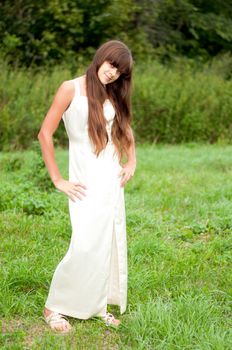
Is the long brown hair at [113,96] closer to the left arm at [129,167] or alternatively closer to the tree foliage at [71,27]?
the left arm at [129,167]

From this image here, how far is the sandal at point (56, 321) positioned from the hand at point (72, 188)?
745mm

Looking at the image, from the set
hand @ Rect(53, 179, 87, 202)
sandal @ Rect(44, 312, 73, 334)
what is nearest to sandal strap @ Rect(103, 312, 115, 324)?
sandal @ Rect(44, 312, 73, 334)

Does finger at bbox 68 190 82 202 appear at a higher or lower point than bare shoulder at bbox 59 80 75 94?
lower

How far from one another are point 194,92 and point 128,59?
13.4 meters

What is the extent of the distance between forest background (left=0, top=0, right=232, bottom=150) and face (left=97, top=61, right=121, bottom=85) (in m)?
9.60

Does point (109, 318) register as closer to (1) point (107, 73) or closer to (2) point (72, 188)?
(2) point (72, 188)

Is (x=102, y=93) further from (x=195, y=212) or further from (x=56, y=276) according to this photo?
(x=195, y=212)

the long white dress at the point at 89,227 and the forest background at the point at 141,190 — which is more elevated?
the long white dress at the point at 89,227

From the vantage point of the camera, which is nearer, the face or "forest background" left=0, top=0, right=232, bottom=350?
the face

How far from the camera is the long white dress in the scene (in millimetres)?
3832

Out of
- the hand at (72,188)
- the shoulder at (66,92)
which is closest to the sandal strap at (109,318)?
the hand at (72,188)

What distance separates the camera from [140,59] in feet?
69.4

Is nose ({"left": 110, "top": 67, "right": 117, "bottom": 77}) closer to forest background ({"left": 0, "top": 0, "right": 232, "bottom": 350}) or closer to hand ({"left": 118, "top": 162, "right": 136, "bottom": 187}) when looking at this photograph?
hand ({"left": 118, "top": 162, "right": 136, "bottom": 187})

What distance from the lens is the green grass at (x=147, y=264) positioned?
12.6 ft
